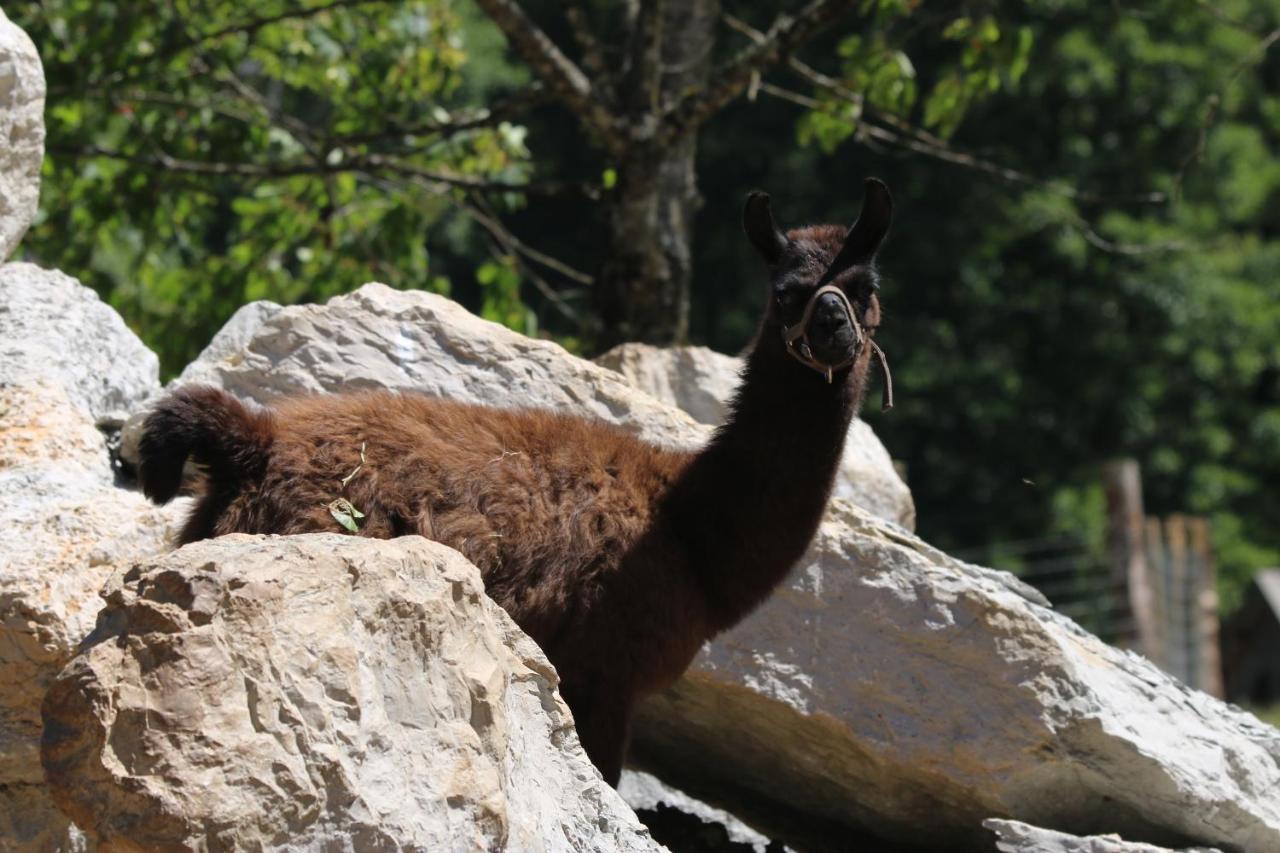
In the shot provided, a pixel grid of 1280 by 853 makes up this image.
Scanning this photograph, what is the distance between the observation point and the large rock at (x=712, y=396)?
6.34m

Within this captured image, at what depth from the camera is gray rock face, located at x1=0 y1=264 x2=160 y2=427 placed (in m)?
5.34

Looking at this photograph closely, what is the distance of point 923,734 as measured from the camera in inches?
199

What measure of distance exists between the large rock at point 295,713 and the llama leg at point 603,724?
1098mm

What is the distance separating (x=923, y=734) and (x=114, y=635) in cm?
289

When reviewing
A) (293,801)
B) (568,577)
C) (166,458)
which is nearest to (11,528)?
(166,458)

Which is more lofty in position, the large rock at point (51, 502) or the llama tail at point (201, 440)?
the llama tail at point (201, 440)

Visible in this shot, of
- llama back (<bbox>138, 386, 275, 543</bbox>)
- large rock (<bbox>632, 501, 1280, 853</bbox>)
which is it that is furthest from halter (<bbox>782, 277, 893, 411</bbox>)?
llama back (<bbox>138, 386, 275, 543</bbox>)

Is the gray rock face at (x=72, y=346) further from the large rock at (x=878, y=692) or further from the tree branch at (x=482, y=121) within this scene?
the tree branch at (x=482, y=121)

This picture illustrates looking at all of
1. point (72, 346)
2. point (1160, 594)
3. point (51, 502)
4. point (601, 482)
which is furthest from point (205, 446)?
point (1160, 594)

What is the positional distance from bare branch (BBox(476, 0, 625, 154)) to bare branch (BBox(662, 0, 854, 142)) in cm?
29

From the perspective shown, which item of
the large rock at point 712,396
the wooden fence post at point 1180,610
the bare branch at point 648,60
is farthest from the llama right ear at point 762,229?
the wooden fence post at point 1180,610

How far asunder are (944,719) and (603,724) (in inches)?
47.4

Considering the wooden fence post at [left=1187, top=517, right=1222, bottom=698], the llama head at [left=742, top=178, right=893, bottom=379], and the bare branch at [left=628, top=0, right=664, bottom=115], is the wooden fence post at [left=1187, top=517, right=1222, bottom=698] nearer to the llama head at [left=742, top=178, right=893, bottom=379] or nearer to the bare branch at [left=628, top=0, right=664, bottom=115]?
the bare branch at [left=628, top=0, right=664, bottom=115]

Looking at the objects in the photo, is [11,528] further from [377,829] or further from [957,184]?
[957,184]
